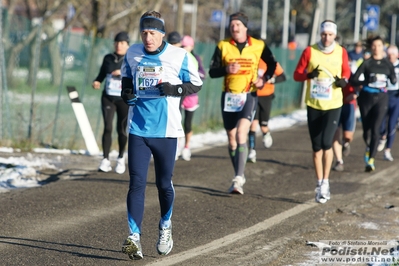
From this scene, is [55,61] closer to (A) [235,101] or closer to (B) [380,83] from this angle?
(B) [380,83]

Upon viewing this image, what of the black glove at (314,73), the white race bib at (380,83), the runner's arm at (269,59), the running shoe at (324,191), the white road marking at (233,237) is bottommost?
the white road marking at (233,237)

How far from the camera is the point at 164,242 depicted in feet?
24.0

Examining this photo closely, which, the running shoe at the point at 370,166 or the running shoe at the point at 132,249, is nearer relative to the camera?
the running shoe at the point at 132,249

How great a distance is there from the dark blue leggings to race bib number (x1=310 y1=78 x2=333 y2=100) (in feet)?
11.8

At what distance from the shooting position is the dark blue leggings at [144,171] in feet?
23.7

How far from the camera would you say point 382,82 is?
13.7 metres

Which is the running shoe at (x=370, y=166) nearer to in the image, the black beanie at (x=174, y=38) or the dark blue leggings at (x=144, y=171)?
the black beanie at (x=174, y=38)

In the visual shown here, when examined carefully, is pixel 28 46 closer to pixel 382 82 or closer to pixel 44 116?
pixel 44 116

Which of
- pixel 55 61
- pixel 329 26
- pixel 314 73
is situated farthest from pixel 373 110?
pixel 55 61

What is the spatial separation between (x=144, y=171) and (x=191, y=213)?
93.0 inches

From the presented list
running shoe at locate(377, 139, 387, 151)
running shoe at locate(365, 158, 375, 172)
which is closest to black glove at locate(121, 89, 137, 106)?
running shoe at locate(365, 158, 375, 172)

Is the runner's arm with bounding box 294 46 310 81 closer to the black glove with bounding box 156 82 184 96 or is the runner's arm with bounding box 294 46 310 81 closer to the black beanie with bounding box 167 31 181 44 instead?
the black beanie with bounding box 167 31 181 44

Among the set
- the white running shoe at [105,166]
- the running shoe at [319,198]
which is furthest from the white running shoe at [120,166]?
the running shoe at [319,198]

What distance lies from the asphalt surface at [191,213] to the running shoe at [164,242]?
8 cm
